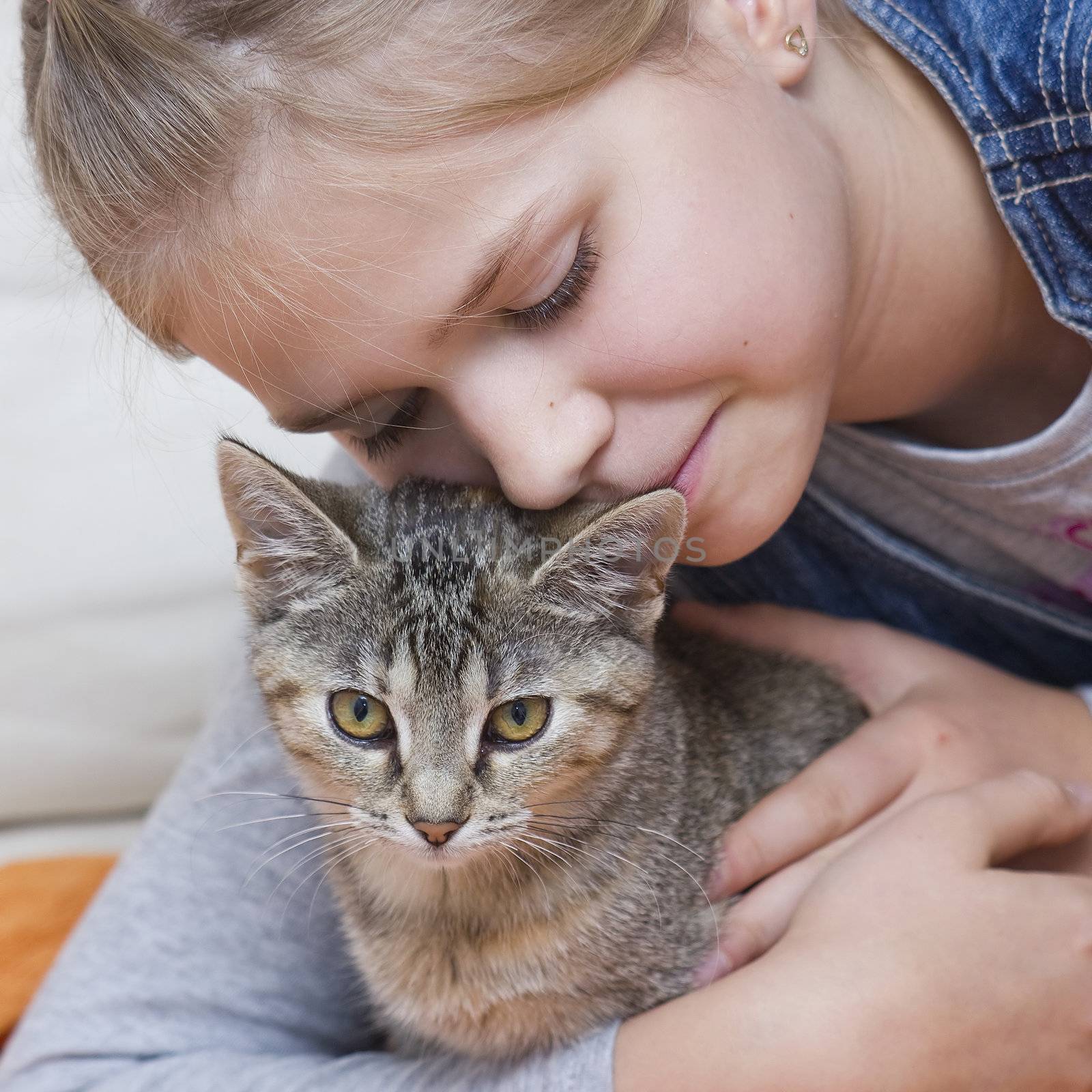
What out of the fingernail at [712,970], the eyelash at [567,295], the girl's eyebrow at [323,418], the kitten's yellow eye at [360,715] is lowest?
the fingernail at [712,970]

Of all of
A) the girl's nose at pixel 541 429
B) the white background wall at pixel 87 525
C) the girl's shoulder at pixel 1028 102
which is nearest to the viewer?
the girl's nose at pixel 541 429

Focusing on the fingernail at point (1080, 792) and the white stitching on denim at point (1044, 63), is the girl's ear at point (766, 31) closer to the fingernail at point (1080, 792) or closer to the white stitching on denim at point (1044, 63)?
the white stitching on denim at point (1044, 63)

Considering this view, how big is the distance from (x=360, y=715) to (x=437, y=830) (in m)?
0.16

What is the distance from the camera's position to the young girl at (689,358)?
3.11 feet

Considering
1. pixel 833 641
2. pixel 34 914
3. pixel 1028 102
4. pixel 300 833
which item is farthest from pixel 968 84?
pixel 34 914

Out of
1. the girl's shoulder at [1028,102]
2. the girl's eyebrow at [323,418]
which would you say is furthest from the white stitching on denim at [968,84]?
the girl's eyebrow at [323,418]

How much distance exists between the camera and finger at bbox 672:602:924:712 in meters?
1.53

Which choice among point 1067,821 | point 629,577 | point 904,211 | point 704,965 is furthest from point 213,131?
point 1067,821

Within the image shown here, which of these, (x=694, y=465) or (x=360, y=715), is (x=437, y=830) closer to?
(x=360, y=715)

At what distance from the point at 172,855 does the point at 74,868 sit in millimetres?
395

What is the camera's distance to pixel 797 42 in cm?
111

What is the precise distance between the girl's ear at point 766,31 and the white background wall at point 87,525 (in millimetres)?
1022

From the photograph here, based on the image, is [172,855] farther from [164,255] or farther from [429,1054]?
[164,255]

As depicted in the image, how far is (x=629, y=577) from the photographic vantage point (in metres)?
1.12
